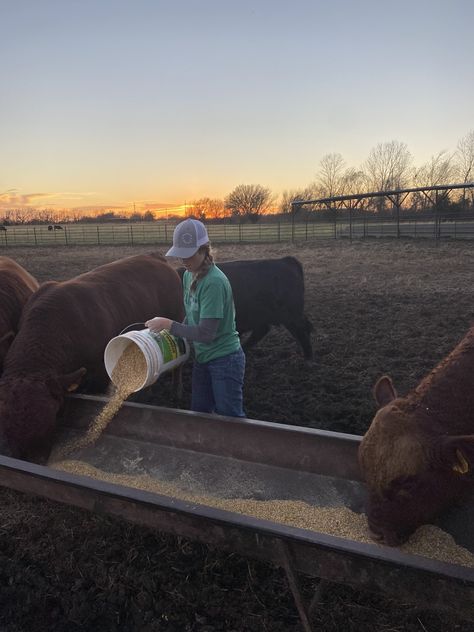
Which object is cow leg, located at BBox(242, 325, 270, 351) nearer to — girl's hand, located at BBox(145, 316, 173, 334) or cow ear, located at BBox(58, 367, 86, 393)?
cow ear, located at BBox(58, 367, 86, 393)

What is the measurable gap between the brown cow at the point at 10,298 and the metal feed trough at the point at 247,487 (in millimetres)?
1191

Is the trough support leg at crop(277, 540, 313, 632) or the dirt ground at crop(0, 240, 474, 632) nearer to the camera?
the trough support leg at crop(277, 540, 313, 632)

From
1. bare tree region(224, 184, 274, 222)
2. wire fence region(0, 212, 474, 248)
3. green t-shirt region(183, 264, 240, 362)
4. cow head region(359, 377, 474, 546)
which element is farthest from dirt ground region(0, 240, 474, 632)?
bare tree region(224, 184, 274, 222)

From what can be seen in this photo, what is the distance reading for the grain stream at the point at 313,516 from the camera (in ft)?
8.61

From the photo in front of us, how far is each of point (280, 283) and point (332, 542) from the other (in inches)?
205

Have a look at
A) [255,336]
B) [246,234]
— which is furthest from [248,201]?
[255,336]

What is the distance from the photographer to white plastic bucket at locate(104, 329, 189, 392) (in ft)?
11.3

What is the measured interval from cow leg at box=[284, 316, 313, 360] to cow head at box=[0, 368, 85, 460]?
375 centimetres

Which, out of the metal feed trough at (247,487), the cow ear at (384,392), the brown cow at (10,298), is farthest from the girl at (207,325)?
the brown cow at (10,298)

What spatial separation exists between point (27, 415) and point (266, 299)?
4045 millimetres

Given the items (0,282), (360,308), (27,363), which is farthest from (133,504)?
(360,308)

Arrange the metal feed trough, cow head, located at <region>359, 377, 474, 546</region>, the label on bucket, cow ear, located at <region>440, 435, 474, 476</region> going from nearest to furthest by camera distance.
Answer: the metal feed trough → cow ear, located at <region>440, 435, 474, 476</region> → cow head, located at <region>359, 377, 474, 546</region> → the label on bucket

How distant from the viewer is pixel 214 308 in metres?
3.34

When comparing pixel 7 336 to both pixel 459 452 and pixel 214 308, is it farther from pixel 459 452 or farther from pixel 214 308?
pixel 459 452
